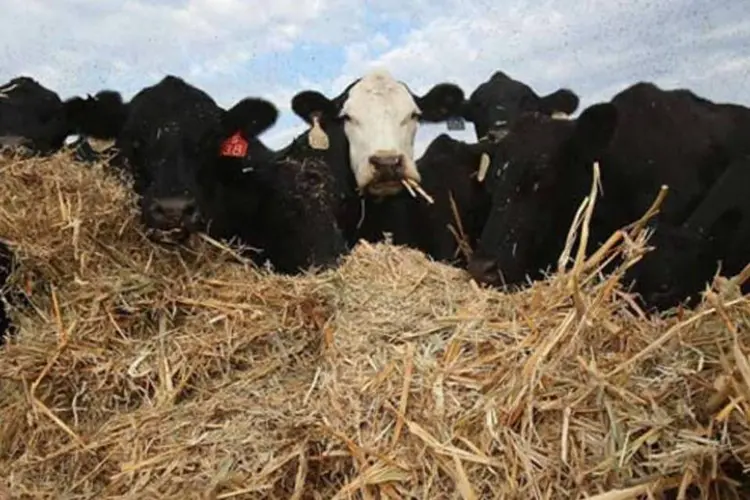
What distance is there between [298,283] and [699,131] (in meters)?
4.28

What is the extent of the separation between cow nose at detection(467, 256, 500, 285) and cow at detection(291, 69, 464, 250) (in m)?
1.98

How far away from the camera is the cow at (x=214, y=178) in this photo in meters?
5.68

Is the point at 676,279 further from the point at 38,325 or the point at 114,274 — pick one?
the point at 38,325

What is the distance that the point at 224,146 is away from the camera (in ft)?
20.6

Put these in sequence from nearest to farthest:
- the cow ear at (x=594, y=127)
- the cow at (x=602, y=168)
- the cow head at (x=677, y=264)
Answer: the cow head at (x=677, y=264)
the cow at (x=602, y=168)
the cow ear at (x=594, y=127)

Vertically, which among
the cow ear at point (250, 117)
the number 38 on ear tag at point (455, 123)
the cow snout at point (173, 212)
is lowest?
the number 38 on ear tag at point (455, 123)

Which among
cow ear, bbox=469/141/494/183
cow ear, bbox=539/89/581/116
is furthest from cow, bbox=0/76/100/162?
cow ear, bbox=539/89/581/116

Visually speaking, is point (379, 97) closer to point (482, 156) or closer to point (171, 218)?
point (482, 156)

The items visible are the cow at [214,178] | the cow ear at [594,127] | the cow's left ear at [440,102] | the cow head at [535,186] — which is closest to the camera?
the cow at [214,178]

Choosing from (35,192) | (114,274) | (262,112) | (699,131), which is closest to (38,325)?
(114,274)

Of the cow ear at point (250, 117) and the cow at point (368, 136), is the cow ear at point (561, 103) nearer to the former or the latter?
the cow at point (368, 136)

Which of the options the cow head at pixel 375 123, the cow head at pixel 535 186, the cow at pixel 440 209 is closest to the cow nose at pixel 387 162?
the cow head at pixel 375 123

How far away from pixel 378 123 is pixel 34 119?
2839 mm

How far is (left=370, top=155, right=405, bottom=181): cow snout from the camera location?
306 inches
